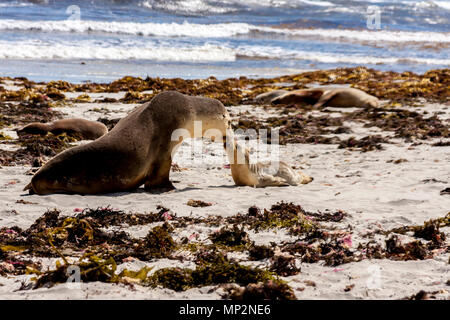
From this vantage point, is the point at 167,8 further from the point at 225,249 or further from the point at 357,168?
the point at 225,249

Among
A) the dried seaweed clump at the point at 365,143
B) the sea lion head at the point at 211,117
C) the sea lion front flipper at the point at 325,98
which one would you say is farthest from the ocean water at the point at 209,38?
the sea lion head at the point at 211,117

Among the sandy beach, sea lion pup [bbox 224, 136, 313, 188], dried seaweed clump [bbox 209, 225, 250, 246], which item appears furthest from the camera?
sea lion pup [bbox 224, 136, 313, 188]

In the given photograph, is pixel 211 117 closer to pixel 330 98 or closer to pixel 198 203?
pixel 198 203

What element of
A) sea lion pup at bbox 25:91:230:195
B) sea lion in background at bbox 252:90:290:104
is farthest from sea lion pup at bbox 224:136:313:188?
sea lion in background at bbox 252:90:290:104

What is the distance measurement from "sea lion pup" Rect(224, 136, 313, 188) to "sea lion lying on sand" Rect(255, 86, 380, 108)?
704 cm

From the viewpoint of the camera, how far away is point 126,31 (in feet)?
105

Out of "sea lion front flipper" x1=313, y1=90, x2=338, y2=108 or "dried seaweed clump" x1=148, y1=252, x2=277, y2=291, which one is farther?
"sea lion front flipper" x1=313, y1=90, x2=338, y2=108

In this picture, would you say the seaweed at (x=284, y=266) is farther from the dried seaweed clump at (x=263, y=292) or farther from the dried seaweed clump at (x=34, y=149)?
the dried seaweed clump at (x=34, y=149)

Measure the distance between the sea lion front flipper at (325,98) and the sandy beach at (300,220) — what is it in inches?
155

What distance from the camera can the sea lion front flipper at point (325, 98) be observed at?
13.5 m

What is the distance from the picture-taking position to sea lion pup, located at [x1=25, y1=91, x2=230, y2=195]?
18.6ft

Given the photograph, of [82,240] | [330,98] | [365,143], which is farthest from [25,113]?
[82,240]

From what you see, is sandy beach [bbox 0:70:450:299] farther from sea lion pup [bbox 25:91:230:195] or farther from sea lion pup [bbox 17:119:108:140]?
sea lion pup [bbox 17:119:108:140]

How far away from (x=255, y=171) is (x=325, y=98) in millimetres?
7471
